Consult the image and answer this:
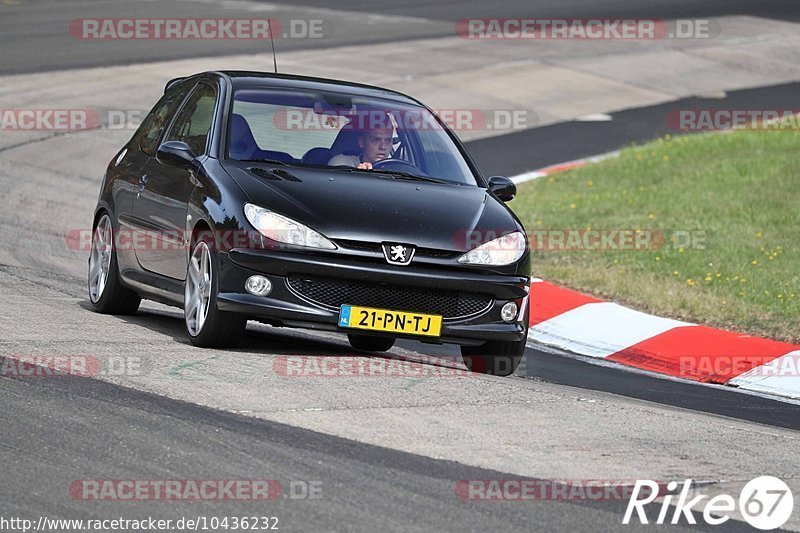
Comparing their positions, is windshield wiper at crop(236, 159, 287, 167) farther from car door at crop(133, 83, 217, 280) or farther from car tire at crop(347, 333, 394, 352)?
car tire at crop(347, 333, 394, 352)

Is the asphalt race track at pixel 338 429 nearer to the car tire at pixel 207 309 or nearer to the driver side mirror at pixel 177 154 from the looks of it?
the car tire at pixel 207 309

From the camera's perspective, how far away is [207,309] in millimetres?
8547

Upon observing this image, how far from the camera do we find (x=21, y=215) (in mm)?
15039

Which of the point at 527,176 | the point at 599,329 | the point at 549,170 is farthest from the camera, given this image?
the point at 549,170

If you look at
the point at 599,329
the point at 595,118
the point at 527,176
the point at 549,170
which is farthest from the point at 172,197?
the point at 595,118

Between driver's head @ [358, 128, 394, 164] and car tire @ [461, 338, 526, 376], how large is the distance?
1274 mm

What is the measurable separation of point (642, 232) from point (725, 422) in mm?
6942

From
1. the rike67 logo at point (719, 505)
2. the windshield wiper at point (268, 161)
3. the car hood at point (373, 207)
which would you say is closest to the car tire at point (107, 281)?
the windshield wiper at point (268, 161)

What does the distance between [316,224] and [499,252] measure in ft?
3.53

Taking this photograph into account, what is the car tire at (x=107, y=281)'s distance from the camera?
1022 centimetres

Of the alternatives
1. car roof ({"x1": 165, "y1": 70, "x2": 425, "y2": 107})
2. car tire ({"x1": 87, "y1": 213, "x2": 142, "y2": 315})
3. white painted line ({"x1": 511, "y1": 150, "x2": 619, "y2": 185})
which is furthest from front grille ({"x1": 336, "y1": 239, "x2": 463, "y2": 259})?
white painted line ({"x1": 511, "y1": 150, "x2": 619, "y2": 185})

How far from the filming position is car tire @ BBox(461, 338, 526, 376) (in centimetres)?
905

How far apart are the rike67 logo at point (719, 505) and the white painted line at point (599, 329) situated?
190 inches

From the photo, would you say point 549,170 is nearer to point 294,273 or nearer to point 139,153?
point 139,153
